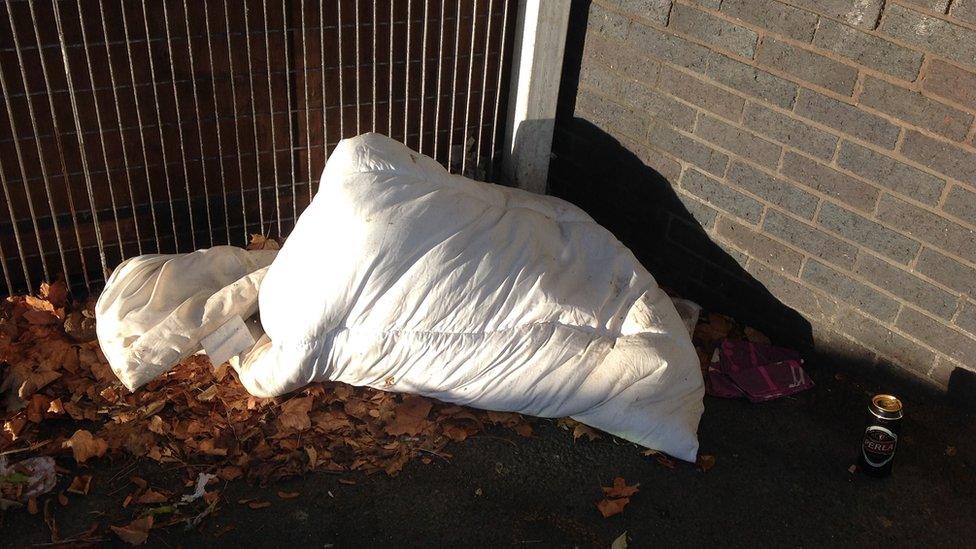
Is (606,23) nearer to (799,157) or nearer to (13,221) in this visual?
(799,157)

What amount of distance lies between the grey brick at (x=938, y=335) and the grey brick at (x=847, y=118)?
0.73 m

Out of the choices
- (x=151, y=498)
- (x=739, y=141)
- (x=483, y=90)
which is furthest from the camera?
(x=483, y=90)

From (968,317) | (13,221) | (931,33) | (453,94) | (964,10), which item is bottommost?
(13,221)

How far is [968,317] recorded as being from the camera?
3.83 metres

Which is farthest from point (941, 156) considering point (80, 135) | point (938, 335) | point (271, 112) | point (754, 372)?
point (80, 135)

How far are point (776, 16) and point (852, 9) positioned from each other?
1.03 ft

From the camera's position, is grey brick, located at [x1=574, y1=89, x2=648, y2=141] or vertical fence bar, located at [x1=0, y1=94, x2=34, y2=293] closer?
vertical fence bar, located at [x1=0, y1=94, x2=34, y2=293]

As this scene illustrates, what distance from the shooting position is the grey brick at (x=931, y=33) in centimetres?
350

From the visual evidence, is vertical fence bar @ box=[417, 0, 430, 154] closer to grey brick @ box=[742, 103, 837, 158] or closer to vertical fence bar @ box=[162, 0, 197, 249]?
vertical fence bar @ box=[162, 0, 197, 249]

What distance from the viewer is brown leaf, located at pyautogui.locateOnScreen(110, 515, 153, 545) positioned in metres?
3.38

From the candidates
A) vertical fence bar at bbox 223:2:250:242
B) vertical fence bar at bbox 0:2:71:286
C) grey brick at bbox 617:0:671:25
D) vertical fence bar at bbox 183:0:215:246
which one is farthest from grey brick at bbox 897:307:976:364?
vertical fence bar at bbox 0:2:71:286

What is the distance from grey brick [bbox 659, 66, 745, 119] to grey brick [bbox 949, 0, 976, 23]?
92 cm

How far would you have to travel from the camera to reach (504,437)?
12.9 feet

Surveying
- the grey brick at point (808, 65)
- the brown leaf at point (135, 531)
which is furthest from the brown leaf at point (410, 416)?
the grey brick at point (808, 65)
